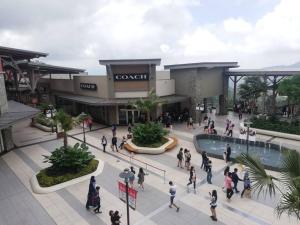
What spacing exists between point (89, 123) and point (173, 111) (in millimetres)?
11309

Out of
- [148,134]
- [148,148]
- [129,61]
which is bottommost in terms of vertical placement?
[148,148]

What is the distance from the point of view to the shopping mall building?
28.3 m

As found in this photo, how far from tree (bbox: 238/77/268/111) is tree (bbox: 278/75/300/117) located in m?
5.88

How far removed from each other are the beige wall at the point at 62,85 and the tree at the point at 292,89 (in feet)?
91.6

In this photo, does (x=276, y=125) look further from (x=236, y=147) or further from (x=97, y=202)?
(x=97, y=202)

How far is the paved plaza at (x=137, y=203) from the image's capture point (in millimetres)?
11367

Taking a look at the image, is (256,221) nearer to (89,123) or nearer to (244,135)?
(244,135)

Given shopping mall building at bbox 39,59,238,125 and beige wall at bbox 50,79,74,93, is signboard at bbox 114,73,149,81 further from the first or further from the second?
beige wall at bbox 50,79,74,93

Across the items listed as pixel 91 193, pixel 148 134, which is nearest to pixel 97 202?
pixel 91 193

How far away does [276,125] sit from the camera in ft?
83.6

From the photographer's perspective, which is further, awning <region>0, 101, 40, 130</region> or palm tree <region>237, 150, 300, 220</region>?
awning <region>0, 101, 40, 130</region>

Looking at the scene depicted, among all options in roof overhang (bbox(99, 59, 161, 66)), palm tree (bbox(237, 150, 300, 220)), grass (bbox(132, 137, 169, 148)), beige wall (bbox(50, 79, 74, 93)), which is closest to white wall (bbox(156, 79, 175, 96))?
roof overhang (bbox(99, 59, 161, 66))

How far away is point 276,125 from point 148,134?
14114 mm

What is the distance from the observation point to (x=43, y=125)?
2953 cm
